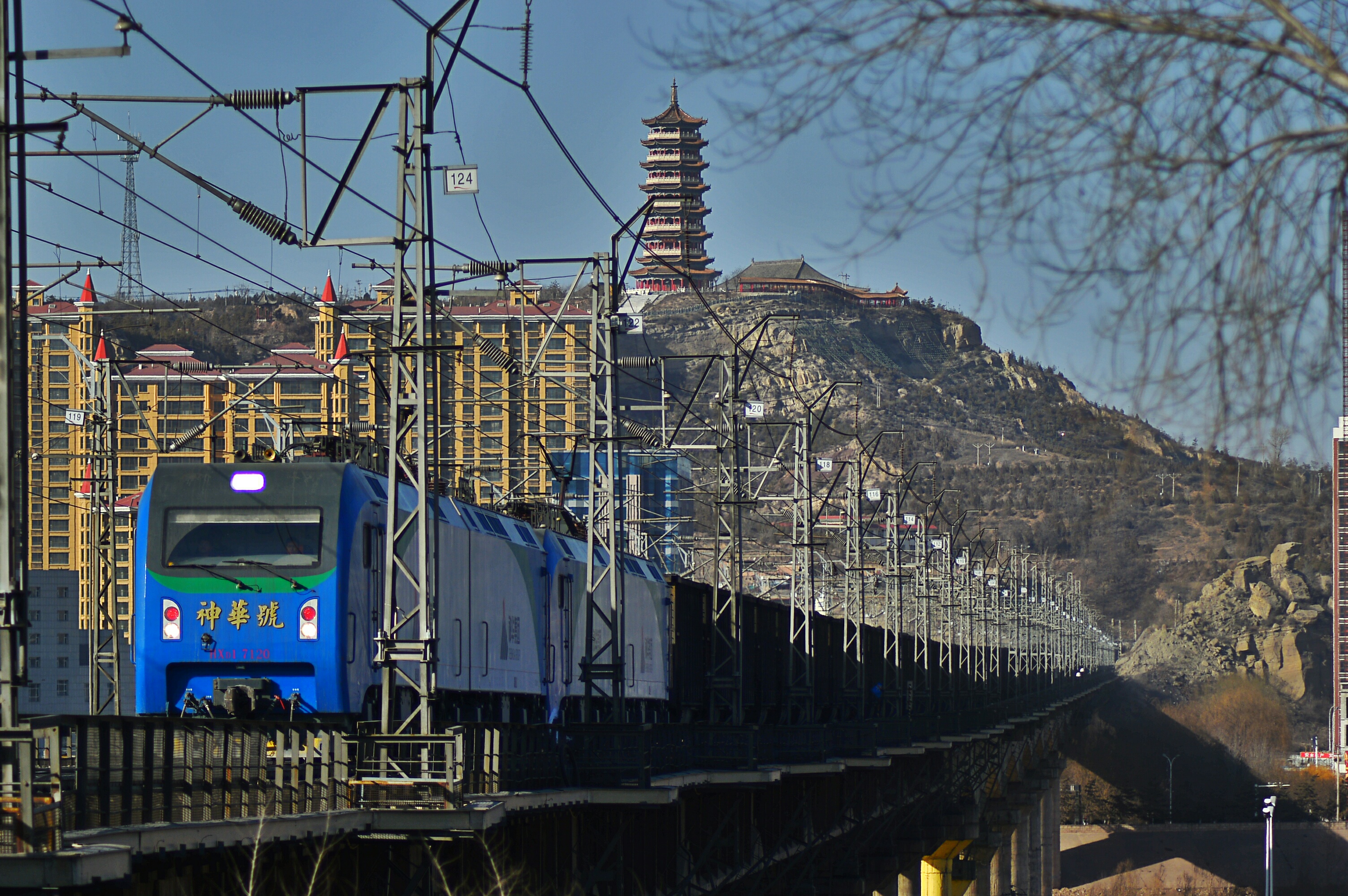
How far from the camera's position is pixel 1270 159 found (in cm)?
673

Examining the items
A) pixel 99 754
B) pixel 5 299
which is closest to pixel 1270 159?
pixel 5 299

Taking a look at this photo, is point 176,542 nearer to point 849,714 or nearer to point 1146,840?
point 849,714

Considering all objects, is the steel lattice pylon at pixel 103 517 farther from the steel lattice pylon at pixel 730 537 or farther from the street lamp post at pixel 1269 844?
the street lamp post at pixel 1269 844

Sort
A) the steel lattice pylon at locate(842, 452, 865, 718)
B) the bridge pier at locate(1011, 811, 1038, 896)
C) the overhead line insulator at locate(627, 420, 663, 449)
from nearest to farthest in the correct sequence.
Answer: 1. the overhead line insulator at locate(627, 420, 663, 449)
2. the steel lattice pylon at locate(842, 452, 865, 718)
3. the bridge pier at locate(1011, 811, 1038, 896)

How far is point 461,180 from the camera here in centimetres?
2558

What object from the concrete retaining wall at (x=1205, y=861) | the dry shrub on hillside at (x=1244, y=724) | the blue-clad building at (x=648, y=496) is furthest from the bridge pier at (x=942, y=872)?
the dry shrub on hillside at (x=1244, y=724)

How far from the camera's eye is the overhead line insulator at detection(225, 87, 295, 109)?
2234 centimetres

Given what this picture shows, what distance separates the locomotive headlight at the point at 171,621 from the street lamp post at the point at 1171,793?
12007cm

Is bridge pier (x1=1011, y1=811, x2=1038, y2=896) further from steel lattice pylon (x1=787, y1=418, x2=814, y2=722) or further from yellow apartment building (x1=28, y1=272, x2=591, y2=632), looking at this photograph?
steel lattice pylon (x1=787, y1=418, x2=814, y2=722)

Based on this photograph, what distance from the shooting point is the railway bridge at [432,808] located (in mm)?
13328

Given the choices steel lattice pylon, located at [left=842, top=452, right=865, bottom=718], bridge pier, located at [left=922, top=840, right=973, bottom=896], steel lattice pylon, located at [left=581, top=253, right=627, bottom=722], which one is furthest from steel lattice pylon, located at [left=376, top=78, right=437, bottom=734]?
bridge pier, located at [left=922, top=840, right=973, bottom=896]

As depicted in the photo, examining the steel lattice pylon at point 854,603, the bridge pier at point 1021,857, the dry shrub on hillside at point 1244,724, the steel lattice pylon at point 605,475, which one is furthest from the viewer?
the dry shrub on hillside at point 1244,724

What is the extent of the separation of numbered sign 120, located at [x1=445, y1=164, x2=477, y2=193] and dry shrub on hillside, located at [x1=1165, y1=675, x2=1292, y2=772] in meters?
149

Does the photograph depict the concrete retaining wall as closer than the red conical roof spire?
No
